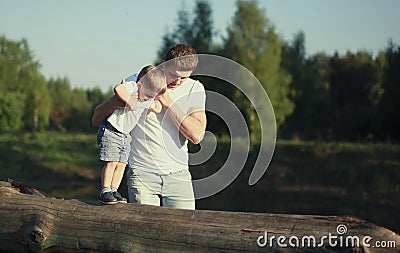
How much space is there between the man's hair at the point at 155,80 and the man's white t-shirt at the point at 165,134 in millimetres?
90

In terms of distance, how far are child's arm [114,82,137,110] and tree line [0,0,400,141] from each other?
19.7 meters

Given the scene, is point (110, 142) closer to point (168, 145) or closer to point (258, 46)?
point (168, 145)

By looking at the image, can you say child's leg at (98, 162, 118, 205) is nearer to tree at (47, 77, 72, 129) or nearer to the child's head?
the child's head

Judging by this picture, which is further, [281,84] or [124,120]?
[281,84]

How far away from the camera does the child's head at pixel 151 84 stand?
3.33 meters

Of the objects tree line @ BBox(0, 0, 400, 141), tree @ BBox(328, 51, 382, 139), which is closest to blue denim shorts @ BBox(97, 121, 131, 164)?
tree line @ BBox(0, 0, 400, 141)

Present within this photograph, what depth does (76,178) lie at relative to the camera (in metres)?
22.1

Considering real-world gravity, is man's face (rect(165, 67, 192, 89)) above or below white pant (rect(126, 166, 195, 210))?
above

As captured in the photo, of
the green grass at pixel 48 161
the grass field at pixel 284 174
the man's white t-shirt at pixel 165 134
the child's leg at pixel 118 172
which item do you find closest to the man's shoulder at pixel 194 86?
the man's white t-shirt at pixel 165 134

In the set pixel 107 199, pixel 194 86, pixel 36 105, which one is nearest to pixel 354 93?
pixel 36 105

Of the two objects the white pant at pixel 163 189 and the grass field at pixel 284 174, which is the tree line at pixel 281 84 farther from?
the white pant at pixel 163 189

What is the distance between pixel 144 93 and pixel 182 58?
266mm

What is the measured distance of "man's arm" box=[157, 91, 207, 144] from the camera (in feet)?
11.0

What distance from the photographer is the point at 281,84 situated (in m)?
29.2
